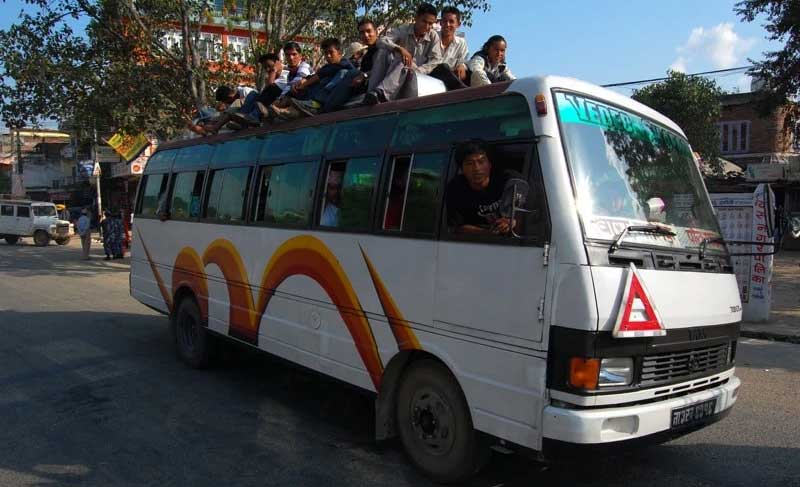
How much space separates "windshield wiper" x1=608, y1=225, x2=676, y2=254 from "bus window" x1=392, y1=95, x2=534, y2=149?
78cm

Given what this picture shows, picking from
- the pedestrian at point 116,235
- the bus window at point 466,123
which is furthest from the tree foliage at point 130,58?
the bus window at point 466,123

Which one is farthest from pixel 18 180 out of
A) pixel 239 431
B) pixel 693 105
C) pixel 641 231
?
pixel 641 231

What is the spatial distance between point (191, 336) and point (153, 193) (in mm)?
2338

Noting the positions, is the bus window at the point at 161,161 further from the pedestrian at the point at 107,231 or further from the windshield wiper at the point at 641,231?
the pedestrian at the point at 107,231

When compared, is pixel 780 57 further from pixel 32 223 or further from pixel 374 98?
pixel 32 223

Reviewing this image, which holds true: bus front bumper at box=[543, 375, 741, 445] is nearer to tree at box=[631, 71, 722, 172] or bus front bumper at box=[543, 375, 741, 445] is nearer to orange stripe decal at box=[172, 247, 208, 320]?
orange stripe decal at box=[172, 247, 208, 320]

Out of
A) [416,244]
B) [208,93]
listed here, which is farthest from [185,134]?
[416,244]

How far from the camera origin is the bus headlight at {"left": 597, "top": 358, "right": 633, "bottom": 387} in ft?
10.9

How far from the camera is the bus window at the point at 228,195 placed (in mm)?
6414

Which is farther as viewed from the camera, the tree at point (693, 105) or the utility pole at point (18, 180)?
the utility pole at point (18, 180)

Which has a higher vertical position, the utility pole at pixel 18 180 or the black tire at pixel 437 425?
the utility pole at pixel 18 180

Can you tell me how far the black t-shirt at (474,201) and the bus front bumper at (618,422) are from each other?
4.04 feet

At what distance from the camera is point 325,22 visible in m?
17.7

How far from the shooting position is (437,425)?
4.13 meters
